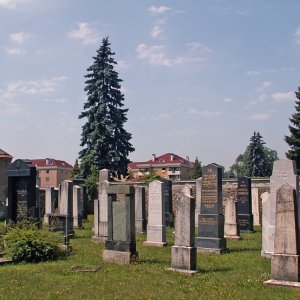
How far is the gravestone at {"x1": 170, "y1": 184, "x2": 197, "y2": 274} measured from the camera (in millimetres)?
10570

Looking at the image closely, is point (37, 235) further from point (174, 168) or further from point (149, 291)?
point (174, 168)

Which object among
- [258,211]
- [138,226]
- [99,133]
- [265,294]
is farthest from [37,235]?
[99,133]

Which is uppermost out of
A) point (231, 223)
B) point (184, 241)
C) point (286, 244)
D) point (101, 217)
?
point (101, 217)

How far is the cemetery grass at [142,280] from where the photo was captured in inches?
331

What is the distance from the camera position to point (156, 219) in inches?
657

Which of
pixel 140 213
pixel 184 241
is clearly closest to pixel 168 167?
pixel 140 213

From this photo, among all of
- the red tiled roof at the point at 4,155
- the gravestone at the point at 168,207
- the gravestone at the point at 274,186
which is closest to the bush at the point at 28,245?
the gravestone at the point at 274,186

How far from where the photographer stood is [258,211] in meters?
27.2

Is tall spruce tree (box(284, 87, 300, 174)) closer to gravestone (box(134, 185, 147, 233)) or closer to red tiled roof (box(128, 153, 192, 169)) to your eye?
gravestone (box(134, 185, 147, 233))

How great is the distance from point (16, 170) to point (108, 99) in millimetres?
26633

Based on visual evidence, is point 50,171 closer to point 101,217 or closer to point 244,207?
point 244,207

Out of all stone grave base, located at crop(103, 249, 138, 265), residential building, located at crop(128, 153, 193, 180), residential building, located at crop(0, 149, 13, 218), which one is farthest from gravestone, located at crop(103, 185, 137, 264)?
residential building, located at crop(128, 153, 193, 180)

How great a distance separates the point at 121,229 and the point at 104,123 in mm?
29438

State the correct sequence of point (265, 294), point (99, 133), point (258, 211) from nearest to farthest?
point (265, 294)
point (258, 211)
point (99, 133)
